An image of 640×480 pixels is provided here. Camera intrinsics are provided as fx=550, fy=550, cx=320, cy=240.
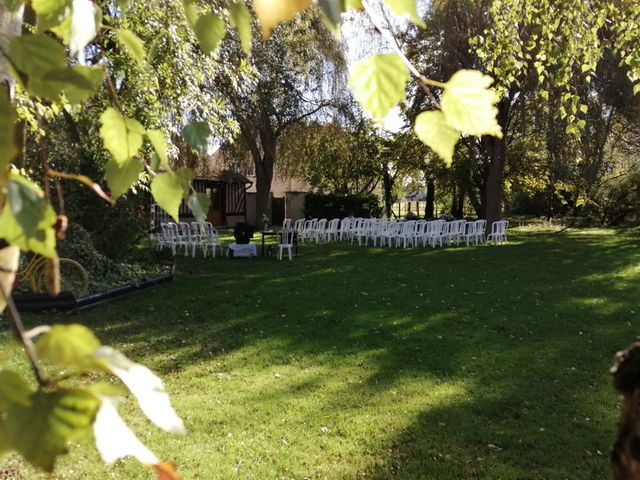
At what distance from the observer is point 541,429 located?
12.6ft

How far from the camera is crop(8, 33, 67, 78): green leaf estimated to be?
457 millimetres

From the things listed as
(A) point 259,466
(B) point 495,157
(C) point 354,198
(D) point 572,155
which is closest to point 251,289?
(A) point 259,466

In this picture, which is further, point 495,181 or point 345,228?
point 495,181

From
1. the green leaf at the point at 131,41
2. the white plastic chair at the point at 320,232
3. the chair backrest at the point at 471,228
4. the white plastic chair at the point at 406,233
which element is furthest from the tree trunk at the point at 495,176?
the green leaf at the point at 131,41

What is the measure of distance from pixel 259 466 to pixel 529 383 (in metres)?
2.61

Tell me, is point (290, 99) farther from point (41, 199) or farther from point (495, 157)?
point (41, 199)

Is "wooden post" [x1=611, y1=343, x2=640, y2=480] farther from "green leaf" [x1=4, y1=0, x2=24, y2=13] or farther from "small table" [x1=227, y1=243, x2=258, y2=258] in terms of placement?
"small table" [x1=227, y1=243, x2=258, y2=258]

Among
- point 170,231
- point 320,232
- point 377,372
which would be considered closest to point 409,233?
point 320,232

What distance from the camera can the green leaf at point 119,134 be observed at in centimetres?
66

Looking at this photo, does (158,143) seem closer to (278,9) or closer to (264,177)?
(278,9)

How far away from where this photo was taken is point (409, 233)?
660 inches

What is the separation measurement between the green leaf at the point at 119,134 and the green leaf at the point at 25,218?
236 mm

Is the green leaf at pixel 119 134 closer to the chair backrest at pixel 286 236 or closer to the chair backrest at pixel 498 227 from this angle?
the chair backrest at pixel 286 236

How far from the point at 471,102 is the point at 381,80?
10 cm
